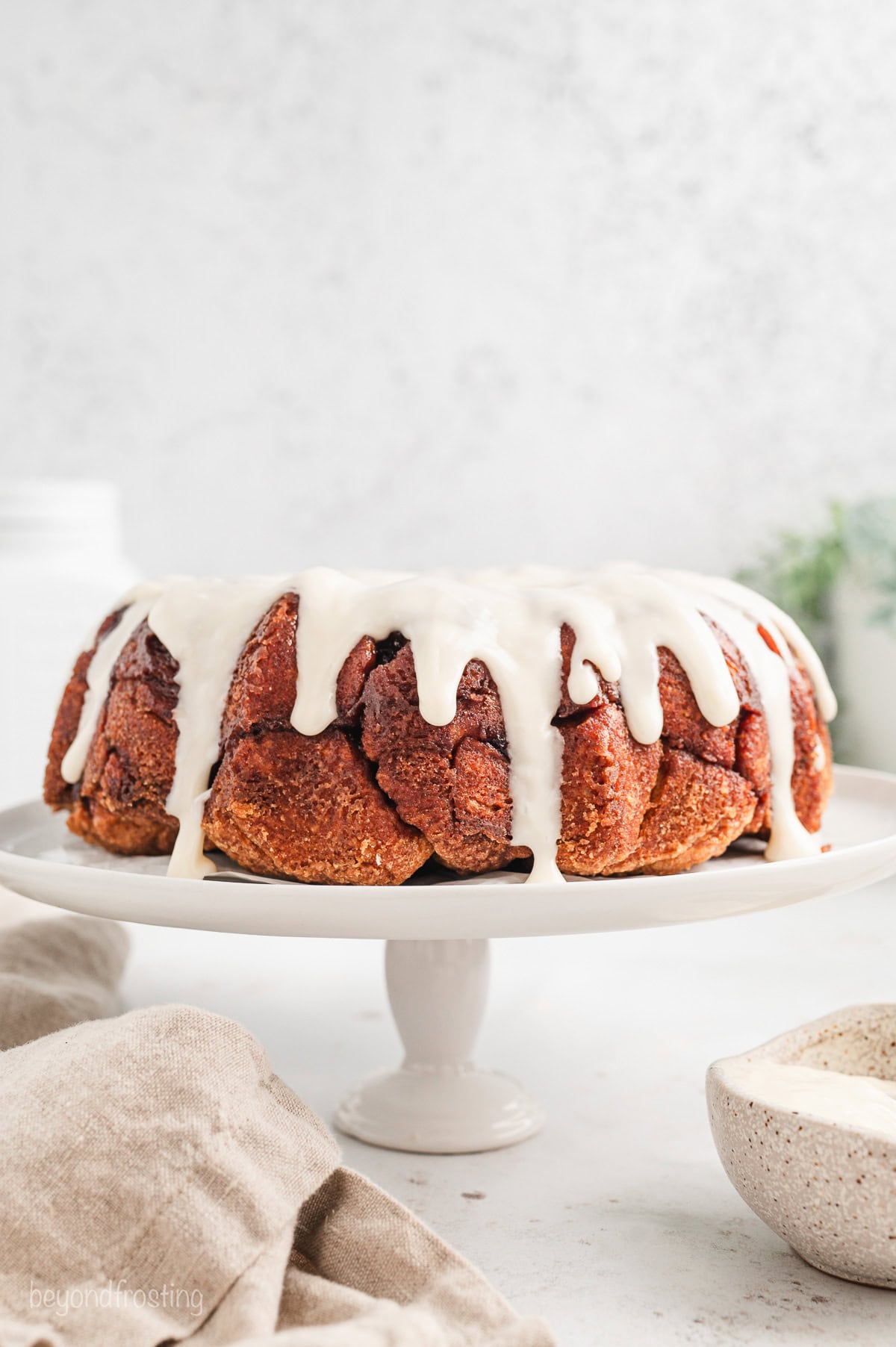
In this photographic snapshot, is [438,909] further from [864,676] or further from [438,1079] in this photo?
[864,676]

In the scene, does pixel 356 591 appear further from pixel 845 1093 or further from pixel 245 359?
pixel 245 359

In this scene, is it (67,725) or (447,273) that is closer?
(67,725)

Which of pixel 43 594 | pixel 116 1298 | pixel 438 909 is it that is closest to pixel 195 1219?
pixel 116 1298

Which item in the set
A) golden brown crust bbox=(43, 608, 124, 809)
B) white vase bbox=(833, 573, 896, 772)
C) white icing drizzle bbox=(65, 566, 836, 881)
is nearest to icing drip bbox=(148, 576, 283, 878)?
white icing drizzle bbox=(65, 566, 836, 881)

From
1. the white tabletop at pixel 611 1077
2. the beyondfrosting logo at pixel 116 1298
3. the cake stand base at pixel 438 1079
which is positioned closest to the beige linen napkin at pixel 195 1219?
the beyondfrosting logo at pixel 116 1298

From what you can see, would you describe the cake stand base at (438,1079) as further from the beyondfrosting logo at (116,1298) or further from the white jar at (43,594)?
the white jar at (43,594)

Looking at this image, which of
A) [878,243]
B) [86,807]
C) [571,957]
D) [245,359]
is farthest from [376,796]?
[878,243]
